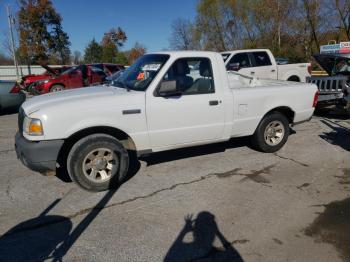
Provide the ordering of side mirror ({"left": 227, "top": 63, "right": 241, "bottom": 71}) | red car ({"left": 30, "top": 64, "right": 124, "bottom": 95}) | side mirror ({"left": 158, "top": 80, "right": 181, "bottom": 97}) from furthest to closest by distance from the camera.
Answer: red car ({"left": 30, "top": 64, "right": 124, "bottom": 95}) < side mirror ({"left": 227, "top": 63, "right": 241, "bottom": 71}) < side mirror ({"left": 158, "top": 80, "right": 181, "bottom": 97})

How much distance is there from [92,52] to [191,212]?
70.7 m

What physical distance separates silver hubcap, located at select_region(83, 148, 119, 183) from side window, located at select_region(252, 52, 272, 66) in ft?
26.5

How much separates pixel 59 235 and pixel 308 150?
4.78 m

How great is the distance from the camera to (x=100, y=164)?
14.4ft

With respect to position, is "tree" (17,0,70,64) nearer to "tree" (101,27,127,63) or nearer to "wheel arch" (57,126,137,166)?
"tree" (101,27,127,63)

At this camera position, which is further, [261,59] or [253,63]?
[261,59]

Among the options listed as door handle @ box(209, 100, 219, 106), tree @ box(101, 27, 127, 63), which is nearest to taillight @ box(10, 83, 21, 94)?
door handle @ box(209, 100, 219, 106)

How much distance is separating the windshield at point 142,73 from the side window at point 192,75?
0.22 metres

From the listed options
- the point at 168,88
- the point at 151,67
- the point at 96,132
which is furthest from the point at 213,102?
the point at 96,132

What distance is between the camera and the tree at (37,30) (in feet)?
143

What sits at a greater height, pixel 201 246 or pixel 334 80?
pixel 334 80

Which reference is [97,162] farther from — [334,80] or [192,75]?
[334,80]

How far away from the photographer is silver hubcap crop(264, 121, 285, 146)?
19.3ft

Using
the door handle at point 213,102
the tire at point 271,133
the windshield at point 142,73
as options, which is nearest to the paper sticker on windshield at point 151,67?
the windshield at point 142,73
